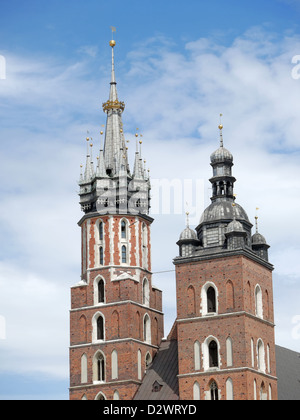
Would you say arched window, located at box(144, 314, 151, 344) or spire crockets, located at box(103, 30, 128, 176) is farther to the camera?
spire crockets, located at box(103, 30, 128, 176)

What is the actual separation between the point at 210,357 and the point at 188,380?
7.96ft

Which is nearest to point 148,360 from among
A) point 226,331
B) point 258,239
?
point 226,331

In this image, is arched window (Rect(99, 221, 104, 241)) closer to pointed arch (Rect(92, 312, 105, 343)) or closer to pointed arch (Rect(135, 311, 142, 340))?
pointed arch (Rect(92, 312, 105, 343))

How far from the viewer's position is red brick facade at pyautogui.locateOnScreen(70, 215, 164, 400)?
90.4 metres

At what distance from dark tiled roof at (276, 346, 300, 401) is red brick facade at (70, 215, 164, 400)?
35.9 feet

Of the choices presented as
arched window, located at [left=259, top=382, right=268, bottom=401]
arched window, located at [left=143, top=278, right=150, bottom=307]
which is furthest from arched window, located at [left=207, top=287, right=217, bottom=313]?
arched window, located at [left=143, top=278, right=150, bottom=307]

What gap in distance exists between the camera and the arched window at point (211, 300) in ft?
289

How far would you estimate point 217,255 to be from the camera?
290ft

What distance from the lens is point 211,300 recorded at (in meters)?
88.4

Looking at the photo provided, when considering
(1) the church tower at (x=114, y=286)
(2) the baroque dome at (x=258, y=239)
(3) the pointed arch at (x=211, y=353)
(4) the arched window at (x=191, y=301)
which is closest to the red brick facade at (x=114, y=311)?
(1) the church tower at (x=114, y=286)

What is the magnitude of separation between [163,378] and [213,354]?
570 centimetres

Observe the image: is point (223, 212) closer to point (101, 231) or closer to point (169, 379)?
point (101, 231)

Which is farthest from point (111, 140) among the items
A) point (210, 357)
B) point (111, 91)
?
point (210, 357)
